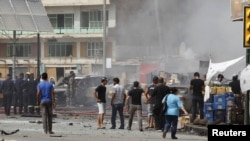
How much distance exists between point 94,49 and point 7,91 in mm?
33304

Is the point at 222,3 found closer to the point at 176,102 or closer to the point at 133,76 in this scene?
the point at 133,76

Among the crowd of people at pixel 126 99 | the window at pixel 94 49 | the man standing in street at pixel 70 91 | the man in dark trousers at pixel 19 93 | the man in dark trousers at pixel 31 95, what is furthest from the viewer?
the window at pixel 94 49

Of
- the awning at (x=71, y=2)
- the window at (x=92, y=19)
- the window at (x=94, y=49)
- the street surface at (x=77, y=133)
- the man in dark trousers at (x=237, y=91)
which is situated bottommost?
the street surface at (x=77, y=133)

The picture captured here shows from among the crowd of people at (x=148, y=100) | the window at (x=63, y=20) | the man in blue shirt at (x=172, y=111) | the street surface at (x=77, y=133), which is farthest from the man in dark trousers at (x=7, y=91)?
the window at (x=63, y=20)

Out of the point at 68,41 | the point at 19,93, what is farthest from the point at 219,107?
the point at 68,41

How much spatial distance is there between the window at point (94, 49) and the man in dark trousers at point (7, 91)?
32.6m

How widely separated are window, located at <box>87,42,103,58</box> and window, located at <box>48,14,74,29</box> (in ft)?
10.2

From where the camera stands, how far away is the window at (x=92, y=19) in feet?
200

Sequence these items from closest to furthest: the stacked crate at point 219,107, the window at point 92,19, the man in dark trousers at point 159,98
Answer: the stacked crate at point 219,107, the man in dark trousers at point 159,98, the window at point 92,19

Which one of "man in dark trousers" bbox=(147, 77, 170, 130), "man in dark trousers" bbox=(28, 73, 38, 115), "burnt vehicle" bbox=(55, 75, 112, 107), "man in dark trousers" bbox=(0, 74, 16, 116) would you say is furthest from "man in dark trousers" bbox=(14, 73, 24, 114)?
"man in dark trousers" bbox=(147, 77, 170, 130)

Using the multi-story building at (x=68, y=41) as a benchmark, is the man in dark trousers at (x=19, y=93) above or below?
below

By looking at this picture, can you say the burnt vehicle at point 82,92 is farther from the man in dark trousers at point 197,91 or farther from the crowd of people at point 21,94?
the man in dark trousers at point 197,91

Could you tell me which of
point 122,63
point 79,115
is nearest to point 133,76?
point 122,63

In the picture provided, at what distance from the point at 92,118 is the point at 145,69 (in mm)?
24818
